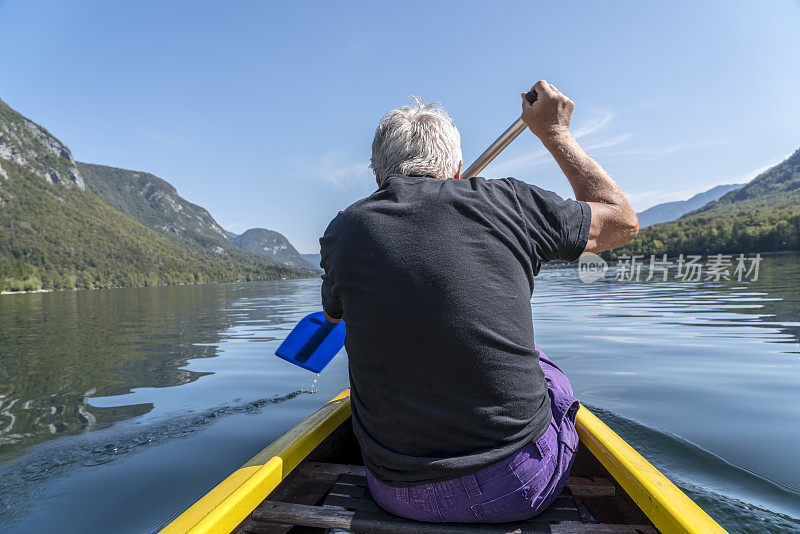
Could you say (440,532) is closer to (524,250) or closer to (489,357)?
(489,357)

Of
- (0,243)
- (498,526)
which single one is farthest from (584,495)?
(0,243)

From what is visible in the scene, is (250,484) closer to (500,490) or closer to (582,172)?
(500,490)

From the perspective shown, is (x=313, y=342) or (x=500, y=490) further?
(x=313, y=342)

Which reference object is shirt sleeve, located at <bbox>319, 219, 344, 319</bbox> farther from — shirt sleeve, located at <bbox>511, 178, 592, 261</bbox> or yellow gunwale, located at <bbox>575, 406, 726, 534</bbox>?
yellow gunwale, located at <bbox>575, 406, 726, 534</bbox>

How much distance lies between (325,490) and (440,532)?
95 centimetres

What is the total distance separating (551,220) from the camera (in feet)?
5.38

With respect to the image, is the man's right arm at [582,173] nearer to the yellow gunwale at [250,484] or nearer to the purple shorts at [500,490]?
the purple shorts at [500,490]

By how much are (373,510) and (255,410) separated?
392cm

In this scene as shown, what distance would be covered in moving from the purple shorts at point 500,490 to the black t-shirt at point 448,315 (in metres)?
0.06

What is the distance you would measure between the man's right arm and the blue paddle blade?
2292mm

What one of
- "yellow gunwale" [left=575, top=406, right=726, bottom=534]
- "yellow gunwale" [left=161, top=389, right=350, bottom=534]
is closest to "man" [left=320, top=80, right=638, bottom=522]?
"yellow gunwale" [left=575, top=406, right=726, bottom=534]

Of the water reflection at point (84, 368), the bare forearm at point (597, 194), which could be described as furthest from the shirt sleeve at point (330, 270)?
the water reflection at point (84, 368)

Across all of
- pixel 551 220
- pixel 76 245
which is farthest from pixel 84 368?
pixel 76 245

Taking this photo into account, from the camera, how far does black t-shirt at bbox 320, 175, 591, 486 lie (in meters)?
1.46
